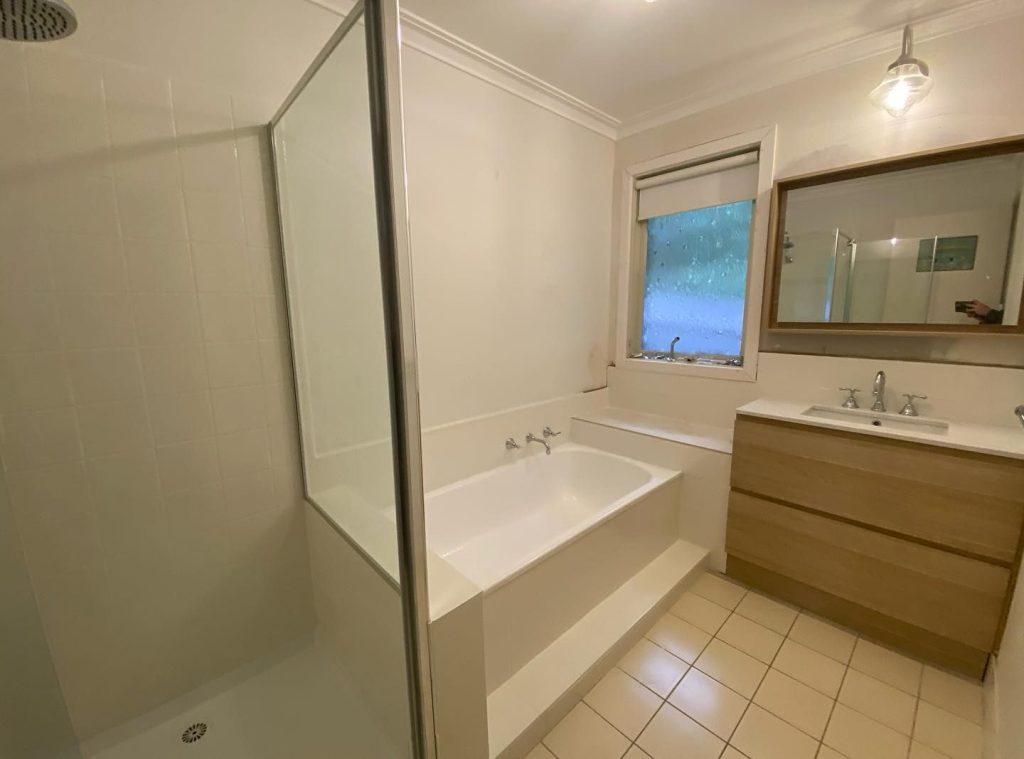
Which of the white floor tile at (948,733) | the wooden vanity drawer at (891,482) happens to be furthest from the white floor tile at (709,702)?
the wooden vanity drawer at (891,482)

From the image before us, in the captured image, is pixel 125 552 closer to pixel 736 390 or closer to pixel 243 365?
pixel 243 365

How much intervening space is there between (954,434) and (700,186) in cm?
162

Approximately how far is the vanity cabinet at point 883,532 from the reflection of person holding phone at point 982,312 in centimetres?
60

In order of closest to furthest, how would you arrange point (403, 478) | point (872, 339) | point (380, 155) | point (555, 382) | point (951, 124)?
point (380, 155) < point (403, 478) < point (951, 124) < point (872, 339) < point (555, 382)

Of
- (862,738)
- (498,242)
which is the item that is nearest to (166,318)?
(498,242)

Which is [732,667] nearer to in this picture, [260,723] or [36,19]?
Result: [260,723]

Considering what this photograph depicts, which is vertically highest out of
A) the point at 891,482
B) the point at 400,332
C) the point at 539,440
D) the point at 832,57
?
the point at 832,57

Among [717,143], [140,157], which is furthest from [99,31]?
[717,143]

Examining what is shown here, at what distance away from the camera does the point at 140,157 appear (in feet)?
3.76

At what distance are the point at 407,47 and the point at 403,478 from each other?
1763 millimetres

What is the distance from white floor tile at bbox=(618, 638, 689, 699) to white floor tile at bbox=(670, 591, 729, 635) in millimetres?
234

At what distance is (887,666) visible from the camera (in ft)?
4.96

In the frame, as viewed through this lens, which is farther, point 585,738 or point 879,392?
point 879,392

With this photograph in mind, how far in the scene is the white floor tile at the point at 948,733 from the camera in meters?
1.22
